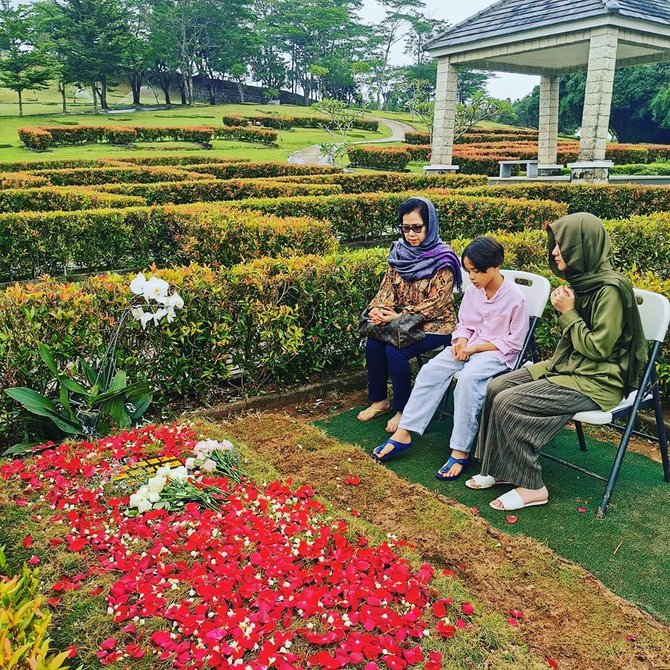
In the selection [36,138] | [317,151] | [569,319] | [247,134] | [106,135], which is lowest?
[569,319]

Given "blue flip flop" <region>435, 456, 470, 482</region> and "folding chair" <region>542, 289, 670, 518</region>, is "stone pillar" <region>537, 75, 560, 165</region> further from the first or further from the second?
"blue flip flop" <region>435, 456, 470, 482</region>

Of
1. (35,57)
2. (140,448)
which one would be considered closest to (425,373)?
(140,448)

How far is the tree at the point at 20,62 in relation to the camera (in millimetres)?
41406

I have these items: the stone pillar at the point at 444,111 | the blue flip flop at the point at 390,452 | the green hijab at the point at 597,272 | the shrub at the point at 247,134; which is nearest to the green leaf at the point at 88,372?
the blue flip flop at the point at 390,452

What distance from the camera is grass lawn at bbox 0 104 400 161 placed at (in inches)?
1138

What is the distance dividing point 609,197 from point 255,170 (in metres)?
10.9

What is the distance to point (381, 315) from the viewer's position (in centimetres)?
475

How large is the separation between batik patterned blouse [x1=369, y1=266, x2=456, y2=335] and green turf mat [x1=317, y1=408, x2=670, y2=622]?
79 cm

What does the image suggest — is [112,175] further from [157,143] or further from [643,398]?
[157,143]

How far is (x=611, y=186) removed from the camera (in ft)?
48.2

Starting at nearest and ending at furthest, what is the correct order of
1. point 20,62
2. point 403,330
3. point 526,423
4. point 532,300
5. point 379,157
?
point 526,423, point 532,300, point 403,330, point 379,157, point 20,62

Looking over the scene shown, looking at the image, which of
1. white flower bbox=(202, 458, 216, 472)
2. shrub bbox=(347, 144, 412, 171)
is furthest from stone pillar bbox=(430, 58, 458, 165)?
white flower bbox=(202, 458, 216, 472)

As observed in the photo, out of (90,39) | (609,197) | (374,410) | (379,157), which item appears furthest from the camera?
(90,39)

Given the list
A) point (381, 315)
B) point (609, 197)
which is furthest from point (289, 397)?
point (609, 197)
